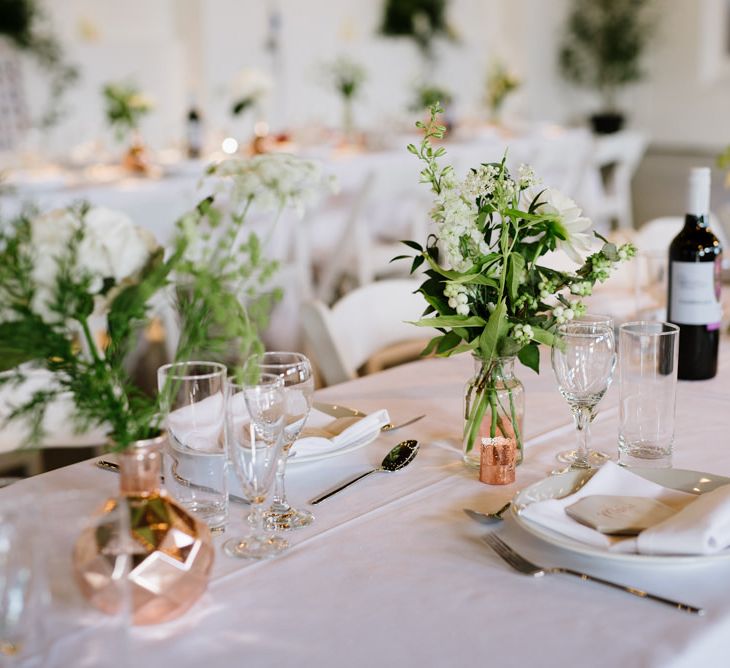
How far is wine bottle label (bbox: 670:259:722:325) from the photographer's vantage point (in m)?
1.69

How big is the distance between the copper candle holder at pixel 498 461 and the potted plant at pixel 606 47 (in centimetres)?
805

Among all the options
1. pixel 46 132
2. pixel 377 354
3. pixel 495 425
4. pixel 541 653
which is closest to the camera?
pixel 541 653

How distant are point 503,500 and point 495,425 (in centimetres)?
13

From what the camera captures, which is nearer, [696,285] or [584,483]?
[584,483]

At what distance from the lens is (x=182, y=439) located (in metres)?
1.20

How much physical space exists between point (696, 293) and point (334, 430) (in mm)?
689

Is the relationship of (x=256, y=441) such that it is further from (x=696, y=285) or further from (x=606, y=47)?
(x=606, y=47)

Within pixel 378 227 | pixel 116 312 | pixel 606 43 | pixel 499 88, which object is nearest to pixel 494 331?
pixel 116 312

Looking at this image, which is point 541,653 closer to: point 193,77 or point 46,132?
point 46,132

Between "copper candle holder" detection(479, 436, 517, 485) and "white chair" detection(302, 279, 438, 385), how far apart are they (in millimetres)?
794

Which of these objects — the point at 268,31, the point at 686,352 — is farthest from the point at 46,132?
the point at 686,352

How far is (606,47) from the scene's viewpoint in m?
8.96

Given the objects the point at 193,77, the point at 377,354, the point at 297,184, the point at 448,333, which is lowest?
the point at 377,354

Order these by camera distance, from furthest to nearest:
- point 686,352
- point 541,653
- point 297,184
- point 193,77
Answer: point 193,77, point 686,352, point 297,184, point 541,653
